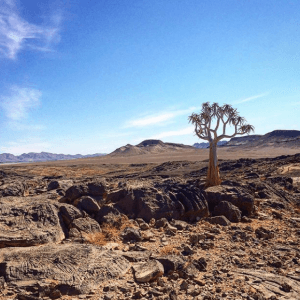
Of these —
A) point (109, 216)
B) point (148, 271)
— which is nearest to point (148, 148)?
point (109, 216)

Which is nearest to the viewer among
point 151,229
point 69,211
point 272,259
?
point 272,259

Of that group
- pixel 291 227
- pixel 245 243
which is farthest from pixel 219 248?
pixel 291 227

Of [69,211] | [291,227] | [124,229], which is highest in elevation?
[69,211]

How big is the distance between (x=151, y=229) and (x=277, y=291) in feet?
13.0

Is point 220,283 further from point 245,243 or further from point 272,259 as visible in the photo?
point 245,243

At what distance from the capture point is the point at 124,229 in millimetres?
7566

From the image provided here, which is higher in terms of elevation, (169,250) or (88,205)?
(88,205)

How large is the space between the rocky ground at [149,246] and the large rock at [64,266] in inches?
0.7

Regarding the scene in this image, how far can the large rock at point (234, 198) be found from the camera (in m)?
9.90

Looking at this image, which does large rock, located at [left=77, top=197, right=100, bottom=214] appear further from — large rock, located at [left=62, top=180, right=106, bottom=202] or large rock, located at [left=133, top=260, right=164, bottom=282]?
large rock, located at [left=133, top=260, right=164, bottom=282]

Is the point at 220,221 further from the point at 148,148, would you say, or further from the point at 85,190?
the point at 148,148

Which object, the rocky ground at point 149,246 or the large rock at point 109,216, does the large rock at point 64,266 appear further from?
the large rock at point 109,216

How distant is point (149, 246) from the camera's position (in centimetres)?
680

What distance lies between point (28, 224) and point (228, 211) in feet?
21.0
